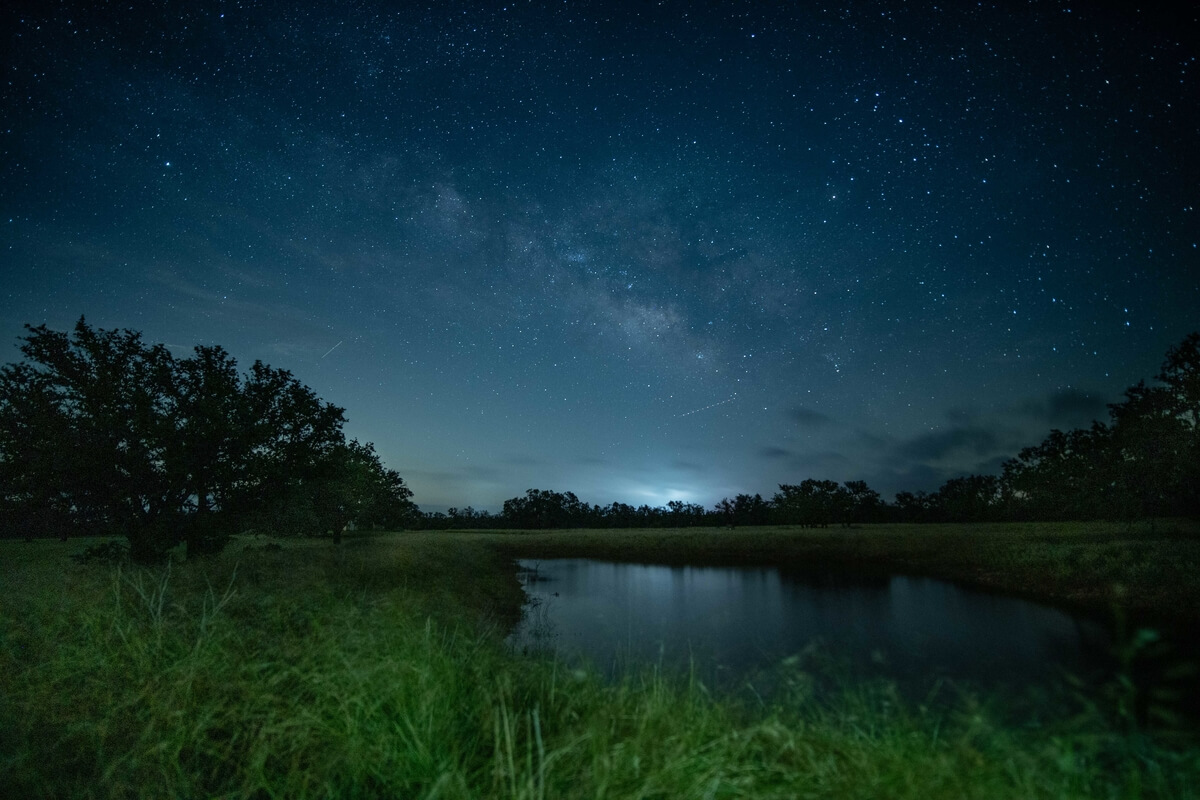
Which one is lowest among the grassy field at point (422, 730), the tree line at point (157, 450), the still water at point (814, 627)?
the still water at point (814, 627)

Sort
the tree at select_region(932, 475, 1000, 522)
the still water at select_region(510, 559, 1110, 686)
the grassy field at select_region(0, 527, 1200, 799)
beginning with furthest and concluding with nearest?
the tree at select_region(932, 475, 1000, 522), the still water at select_region(510, 559, 1110, 686), the grassy field at select_region(0, 527, 1200, 799)

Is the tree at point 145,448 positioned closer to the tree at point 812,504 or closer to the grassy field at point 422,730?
the grassy field at point 422,730

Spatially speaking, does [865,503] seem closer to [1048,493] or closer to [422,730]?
[1048,493]

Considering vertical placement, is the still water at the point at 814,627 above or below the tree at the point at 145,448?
below

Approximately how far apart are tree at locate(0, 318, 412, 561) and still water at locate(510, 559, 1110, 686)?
33.4 feet

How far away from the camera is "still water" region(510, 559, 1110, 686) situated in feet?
42.1

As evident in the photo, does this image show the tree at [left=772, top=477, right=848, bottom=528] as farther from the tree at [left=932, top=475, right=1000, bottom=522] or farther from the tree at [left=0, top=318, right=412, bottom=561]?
the tree at [left=0, top=318, right=412, bottom=561]

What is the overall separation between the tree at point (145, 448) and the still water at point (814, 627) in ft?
33.4

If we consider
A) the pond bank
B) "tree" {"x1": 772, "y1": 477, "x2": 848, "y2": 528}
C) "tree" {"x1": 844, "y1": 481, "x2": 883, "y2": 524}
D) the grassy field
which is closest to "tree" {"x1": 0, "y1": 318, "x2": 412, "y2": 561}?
the grassy field

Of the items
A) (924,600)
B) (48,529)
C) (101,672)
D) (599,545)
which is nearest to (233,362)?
(48,529)

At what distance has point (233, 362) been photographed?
1889 centimetres

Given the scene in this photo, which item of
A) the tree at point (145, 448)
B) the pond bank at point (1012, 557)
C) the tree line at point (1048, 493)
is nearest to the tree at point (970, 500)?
the tree line at point (1048, 493)

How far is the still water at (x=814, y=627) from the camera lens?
12836 mm

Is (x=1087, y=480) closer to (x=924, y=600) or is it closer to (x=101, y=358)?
(x=924, y=600)
